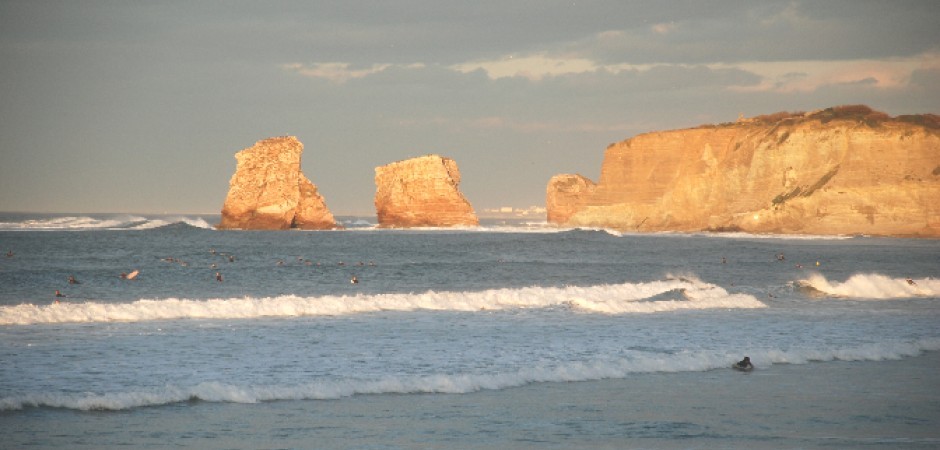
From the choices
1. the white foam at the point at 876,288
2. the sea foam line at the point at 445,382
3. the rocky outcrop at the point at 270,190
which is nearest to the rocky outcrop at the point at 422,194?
the rocky outcrop at the point at 270,190

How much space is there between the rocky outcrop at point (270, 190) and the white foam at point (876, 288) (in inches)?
3385

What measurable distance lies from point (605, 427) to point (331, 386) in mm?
5240

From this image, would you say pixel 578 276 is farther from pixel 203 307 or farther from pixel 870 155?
pixel 870 155

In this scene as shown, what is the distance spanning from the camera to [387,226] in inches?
6211

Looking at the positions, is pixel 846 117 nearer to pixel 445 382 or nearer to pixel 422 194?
pixel 422 194

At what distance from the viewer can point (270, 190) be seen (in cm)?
11894

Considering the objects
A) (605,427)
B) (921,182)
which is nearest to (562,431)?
(605,427)

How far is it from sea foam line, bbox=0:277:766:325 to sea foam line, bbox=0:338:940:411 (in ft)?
31.9

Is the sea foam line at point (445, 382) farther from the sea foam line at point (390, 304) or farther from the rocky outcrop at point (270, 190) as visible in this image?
the rocky outcrop at point (270, 190)

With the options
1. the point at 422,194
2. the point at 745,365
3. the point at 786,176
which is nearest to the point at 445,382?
the point at 745,365

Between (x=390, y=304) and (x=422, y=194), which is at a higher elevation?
(x=422, y=194)

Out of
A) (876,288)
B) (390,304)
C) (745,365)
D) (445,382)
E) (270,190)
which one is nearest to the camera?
(445,382)

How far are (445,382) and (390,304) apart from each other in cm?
1368

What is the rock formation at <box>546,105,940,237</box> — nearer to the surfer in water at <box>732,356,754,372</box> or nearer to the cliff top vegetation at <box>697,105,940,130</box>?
the cliff top vegetation at <box>697,105,940,130</box>
